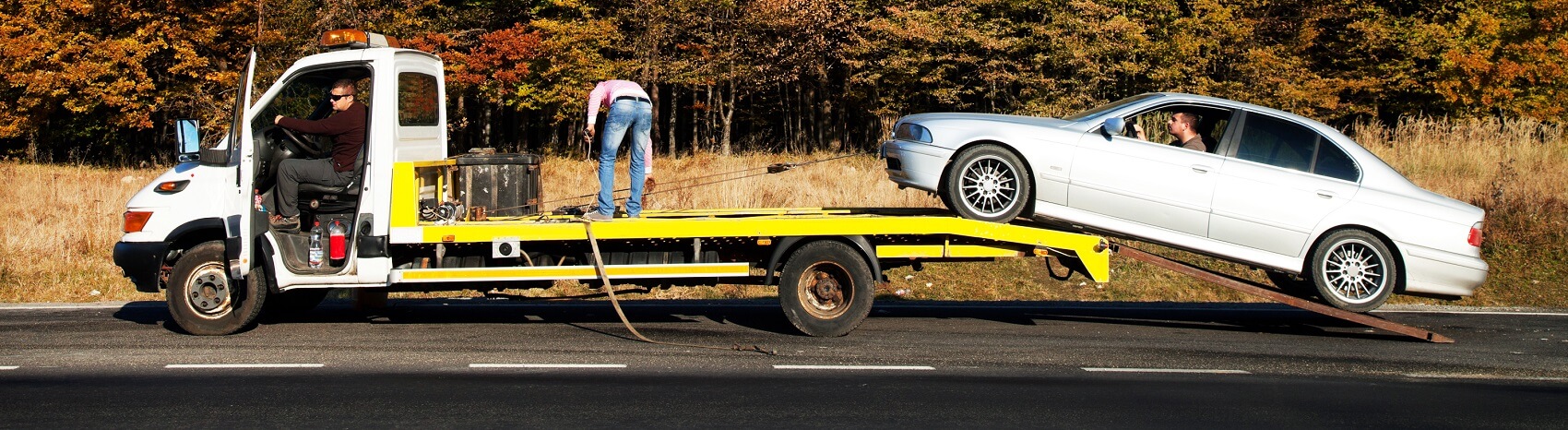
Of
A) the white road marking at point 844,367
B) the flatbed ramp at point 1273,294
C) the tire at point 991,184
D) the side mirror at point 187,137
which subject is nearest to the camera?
the white road marking at point 844,367

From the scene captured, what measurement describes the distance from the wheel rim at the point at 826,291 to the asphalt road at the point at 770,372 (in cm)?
22

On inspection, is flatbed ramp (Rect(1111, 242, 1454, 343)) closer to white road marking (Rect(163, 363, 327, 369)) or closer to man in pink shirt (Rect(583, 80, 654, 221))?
man in pink shirt (Rect(583, 80, 654, 221))

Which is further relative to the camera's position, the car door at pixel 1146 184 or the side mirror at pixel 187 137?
the car door at pixel 1146 184

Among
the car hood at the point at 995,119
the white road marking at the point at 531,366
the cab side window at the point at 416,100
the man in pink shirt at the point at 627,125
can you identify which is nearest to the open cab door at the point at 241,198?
the cab side window at the point at 416,100

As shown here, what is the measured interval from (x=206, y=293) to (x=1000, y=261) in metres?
9.09

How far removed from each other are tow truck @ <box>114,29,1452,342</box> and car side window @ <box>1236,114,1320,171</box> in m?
0.92

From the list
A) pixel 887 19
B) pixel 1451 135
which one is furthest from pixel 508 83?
pixel 1451 135

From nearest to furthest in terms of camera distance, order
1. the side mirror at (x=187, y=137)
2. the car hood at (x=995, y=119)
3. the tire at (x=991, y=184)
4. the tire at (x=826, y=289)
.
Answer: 1. the side mirror at (x=187, y=137)
2. the tire at (x=826, y=289)
3. the tire at (x=991, y=184)
4. the car hood at (x=995, y=119)

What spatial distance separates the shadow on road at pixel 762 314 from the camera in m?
10.0

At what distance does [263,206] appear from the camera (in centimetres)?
907

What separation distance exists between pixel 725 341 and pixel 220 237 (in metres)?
3.76

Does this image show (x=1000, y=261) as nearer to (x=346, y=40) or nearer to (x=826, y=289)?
(x=826, y=289)

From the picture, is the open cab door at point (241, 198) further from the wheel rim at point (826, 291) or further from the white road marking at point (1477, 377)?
the white road marking at point (1477, 377)

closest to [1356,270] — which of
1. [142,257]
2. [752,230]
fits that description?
[752,230]
